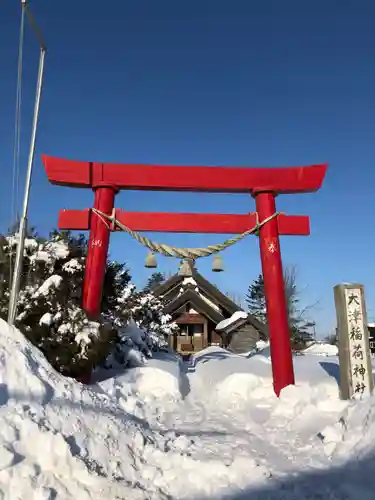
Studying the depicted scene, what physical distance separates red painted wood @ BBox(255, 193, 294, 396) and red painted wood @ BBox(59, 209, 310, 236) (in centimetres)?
35

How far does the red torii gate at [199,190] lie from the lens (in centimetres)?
926

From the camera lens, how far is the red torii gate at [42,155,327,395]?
9.26 metres

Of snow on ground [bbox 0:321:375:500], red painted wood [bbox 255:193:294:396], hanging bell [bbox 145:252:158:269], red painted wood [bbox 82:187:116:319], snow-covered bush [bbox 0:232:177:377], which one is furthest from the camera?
hanging bell [bbox 145:252:158:269]

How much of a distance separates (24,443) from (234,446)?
2673 millimetres

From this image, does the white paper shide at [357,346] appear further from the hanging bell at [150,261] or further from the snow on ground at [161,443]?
the hanging bell at [150,261]

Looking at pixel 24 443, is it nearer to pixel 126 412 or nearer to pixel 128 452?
pixel 128 452

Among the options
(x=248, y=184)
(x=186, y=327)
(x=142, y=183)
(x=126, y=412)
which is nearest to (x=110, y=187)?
(x=142, y=183)

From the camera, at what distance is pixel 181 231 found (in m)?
9.75

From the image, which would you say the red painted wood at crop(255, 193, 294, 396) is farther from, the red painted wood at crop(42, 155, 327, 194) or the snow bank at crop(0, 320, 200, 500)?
the snow bank at crop(0, 320, 200, 500)

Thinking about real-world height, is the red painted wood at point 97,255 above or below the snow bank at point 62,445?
above

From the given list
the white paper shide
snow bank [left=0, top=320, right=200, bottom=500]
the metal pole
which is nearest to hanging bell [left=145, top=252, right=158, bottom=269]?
the metal pole

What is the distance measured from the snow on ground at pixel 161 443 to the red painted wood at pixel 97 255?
171 centimetres

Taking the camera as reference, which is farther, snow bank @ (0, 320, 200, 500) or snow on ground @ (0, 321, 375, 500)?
snow on ground @ (0, 321, 375, 500)

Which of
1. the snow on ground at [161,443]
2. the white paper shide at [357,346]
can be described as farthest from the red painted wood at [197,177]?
the snow on ground at [161,443]
